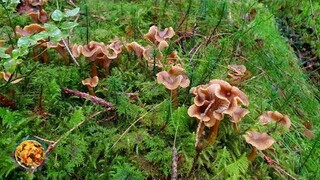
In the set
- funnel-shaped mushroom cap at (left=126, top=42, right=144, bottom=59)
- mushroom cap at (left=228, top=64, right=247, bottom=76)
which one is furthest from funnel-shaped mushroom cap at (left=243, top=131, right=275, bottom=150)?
funnel-shaped mushroom cap at (left=126, top=42, right=144, bottom=59)

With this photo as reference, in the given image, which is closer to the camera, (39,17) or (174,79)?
(174,79)

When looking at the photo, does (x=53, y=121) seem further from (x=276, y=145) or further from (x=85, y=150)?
(x=276, y=145)

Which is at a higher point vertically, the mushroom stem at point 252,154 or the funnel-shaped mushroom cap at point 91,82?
the funnel-shaped mushroom cap at point 91,82

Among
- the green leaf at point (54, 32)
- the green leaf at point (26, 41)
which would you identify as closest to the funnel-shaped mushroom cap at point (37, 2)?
the green leaf at point (54, 32)

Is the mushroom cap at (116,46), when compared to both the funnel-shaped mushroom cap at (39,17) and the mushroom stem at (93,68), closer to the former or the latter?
the mushroom stem at (93,68)

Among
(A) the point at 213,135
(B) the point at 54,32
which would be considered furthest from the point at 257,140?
(B) the point at 54,32

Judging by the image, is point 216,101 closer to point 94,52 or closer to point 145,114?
point 145,114
